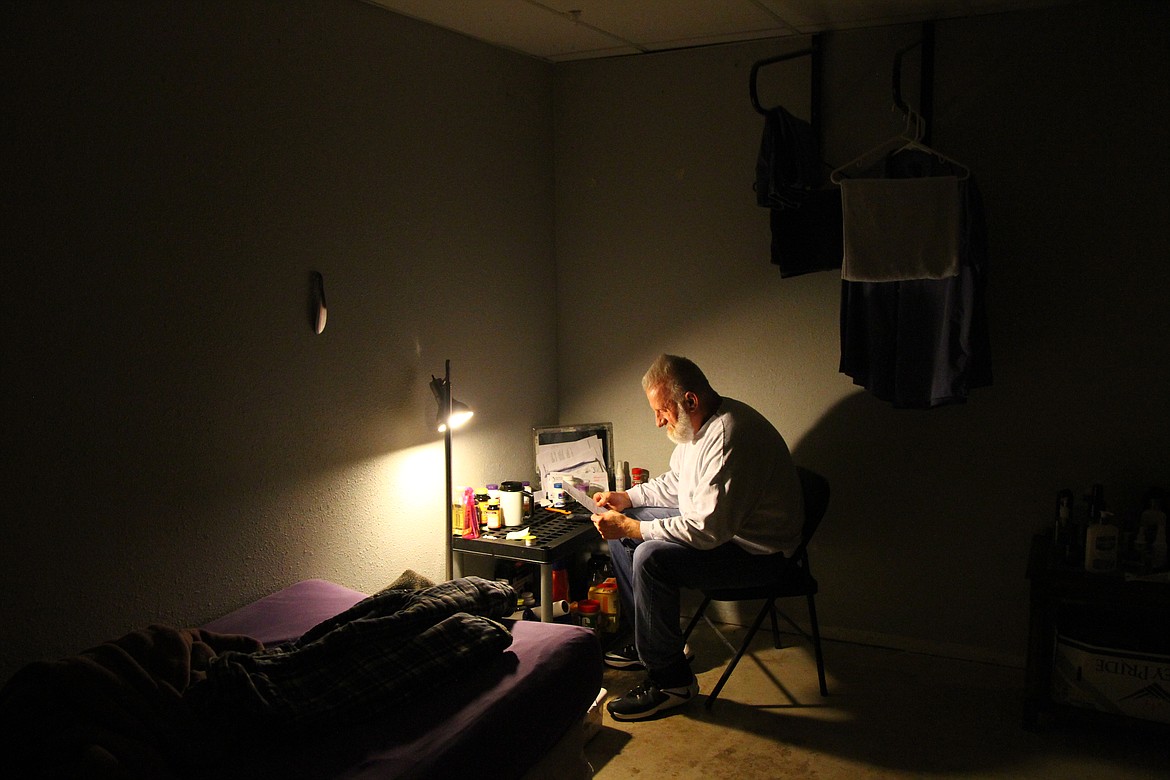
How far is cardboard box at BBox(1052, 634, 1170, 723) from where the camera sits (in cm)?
266

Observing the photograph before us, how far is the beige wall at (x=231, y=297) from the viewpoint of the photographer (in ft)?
6.59

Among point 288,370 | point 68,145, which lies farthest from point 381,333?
point 68,145

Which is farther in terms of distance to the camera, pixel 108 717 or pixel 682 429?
pixel 682 429

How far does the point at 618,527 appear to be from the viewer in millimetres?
3092

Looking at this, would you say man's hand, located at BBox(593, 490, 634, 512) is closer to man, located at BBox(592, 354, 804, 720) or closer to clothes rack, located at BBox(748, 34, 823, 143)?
man, located at BBox(592, 354, 804, 720)

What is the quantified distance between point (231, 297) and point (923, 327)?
226cm

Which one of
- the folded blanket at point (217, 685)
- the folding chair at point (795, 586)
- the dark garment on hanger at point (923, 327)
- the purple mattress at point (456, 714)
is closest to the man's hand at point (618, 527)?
the folding chair at point (795, 586)

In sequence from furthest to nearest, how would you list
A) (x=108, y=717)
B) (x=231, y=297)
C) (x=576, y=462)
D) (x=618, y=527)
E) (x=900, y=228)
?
(x=576, y=462) → (x=618, y=527) → (x=900, y=228) → (x=231, y=297) → (x=108, y=717)

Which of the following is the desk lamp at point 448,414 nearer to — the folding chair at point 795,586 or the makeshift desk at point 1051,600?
the folding chair at point 795,586

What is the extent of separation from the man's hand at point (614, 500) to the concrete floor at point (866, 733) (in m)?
0.64

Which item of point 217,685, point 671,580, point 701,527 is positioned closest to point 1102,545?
point 701,527

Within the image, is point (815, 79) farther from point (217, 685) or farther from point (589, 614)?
point (217, 685)

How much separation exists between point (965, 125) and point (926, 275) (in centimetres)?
66

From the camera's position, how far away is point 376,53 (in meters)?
2.94
